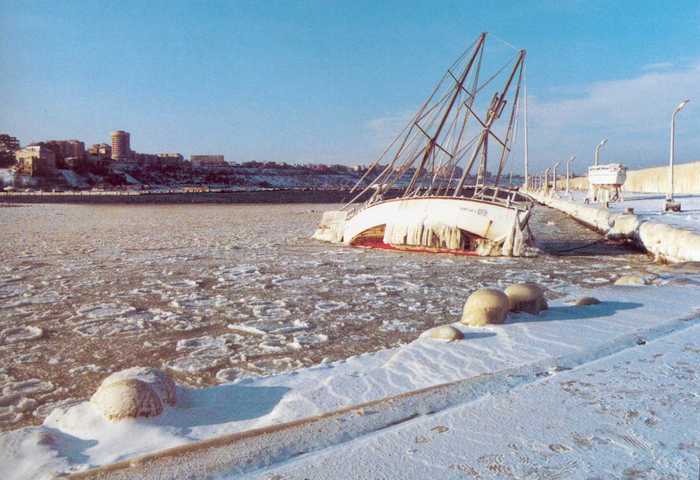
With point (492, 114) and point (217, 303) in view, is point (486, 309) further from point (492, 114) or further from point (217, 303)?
point (492, 114)

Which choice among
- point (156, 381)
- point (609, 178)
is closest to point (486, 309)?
point (156, 381)

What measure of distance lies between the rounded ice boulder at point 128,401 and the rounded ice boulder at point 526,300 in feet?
12.5

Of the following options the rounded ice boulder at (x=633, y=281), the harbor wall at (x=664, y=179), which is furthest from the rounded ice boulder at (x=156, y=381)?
the harbor wall at (x=664, y=179)

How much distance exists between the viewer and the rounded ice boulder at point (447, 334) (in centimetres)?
504

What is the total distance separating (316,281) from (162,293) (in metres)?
2.28

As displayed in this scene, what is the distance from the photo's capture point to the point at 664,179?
48.8 m

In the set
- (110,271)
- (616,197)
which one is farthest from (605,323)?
(616,197)

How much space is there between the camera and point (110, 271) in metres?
9.95

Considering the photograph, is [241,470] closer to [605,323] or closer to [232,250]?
[605,323]

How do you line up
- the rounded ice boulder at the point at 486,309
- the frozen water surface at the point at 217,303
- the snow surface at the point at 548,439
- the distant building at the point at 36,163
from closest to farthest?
the snow surface at the point at 548,439 → the frozen water surface at the point at 217,303 → the rounded ice boulder at the point at 486,309 → the distant building at the point at 36,163

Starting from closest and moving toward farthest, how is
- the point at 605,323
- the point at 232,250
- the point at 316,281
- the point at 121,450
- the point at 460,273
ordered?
the point at 121,450 → the point at 605,323 → the point at 316,281 → the point at 460,273 → the point at 232,250

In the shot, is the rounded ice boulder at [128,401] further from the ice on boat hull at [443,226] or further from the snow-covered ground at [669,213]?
the snow-covered ground at [669,213]

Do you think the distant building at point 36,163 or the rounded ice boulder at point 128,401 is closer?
the rounded ice boulder at point 128,401

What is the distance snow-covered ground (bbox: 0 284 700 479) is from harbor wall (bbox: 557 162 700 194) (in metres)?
42.1
